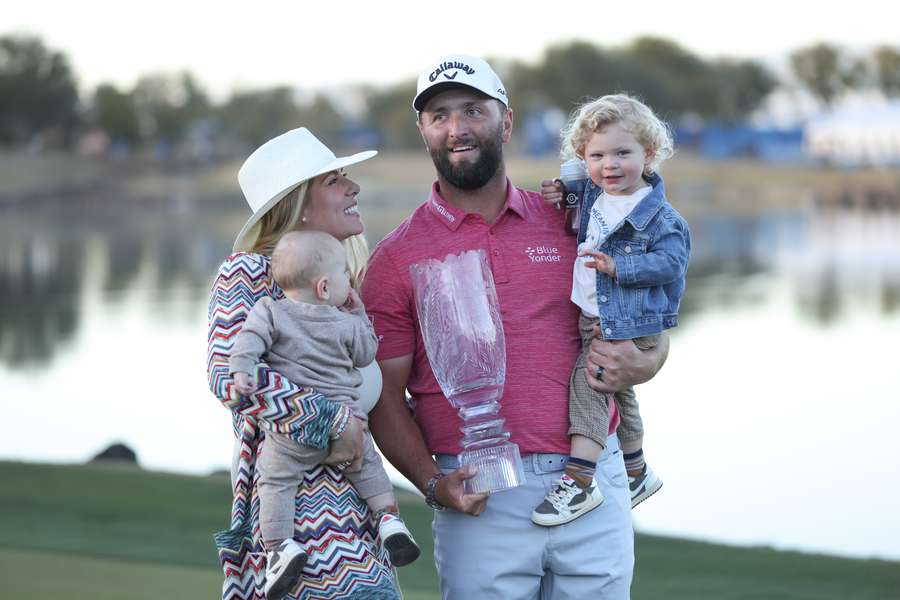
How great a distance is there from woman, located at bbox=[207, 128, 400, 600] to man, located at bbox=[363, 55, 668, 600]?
30 cm

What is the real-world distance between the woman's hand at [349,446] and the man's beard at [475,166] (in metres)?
0.77

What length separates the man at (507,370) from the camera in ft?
11.2

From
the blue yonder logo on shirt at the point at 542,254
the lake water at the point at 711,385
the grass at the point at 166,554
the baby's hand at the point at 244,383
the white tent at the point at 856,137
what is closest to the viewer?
the baby's hand at the point at 244,383

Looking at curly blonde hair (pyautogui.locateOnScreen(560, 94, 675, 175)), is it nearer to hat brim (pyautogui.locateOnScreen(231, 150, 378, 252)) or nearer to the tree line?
hat brim (pyautogui.locateOnScreen(231, 150, 378, 252))

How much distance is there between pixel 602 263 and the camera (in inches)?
132

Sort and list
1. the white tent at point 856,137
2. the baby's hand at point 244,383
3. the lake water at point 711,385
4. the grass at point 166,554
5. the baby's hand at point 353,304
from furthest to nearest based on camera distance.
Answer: the white tent at point 856,137 → the lake water at point 711,385 → the grass at point 166,554 → the baby's hand at point 353,304 → the baby's hand at point 244,383

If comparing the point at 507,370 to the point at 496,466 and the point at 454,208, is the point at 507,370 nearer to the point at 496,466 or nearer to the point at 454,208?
the point at 496,466

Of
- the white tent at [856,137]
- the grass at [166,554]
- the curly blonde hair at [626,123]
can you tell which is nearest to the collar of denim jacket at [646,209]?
the curly blonde hair at [626,123]

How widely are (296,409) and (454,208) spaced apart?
0.88 metres

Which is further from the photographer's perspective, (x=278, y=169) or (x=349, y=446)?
(x=278, y=169)

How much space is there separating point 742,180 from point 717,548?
66.0 m

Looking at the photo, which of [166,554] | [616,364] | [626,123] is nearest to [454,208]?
[626,123]

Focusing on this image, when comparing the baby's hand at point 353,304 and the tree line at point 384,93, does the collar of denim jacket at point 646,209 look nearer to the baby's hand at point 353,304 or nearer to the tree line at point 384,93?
the baby's hand at point 353,304

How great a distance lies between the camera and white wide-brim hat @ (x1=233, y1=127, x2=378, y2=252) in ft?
10.3
